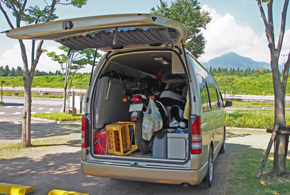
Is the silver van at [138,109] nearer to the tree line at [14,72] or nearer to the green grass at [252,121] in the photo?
the green grass at [252,121]

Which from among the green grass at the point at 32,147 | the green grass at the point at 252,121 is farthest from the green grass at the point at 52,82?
the green grass at the point at 32,147

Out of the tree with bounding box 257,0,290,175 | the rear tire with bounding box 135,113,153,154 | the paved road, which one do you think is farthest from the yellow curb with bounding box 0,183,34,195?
the paved road

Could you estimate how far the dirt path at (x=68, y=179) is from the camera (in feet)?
14.3

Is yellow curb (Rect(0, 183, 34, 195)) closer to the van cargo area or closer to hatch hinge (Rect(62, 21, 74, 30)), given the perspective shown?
the van cargo area

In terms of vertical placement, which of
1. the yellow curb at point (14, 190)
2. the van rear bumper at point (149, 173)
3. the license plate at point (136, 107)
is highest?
the license plate at point (136, 107)

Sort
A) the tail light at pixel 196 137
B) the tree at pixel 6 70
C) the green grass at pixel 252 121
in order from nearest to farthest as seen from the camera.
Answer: the tail light at pixel 196 137 < the green grass at pixel 252 121 < the tree at pixel 6 70

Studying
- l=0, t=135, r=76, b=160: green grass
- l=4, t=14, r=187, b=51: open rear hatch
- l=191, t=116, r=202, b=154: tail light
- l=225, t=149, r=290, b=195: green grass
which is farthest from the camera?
l=0, t=135, r=76, b=160: green grass

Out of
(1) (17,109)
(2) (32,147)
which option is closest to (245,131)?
(2) (32,147)

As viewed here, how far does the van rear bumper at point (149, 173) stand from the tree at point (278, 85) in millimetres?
2056

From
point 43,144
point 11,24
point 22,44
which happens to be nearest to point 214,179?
point 43,144

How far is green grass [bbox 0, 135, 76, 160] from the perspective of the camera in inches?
269

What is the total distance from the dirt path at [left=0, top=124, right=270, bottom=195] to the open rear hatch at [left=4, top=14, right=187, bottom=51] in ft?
8.38

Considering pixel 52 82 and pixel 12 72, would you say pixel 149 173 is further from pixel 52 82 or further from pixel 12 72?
pixel 12 72

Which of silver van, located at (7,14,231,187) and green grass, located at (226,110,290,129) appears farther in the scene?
green grass, located at (226,110,290,129)
